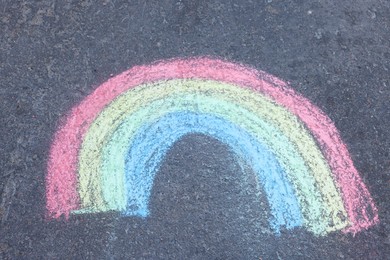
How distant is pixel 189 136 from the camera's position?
2.22 m

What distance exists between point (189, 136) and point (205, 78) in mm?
327

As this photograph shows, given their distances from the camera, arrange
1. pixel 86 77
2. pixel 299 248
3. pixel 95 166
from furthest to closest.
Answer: pixel 86 77
pixel 95 166
pixel 299 248

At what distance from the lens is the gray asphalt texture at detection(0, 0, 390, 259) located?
201 centimetres

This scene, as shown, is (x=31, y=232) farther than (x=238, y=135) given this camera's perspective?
No

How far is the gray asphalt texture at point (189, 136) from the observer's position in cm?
201

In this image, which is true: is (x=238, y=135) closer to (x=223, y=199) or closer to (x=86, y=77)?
(x=223, y=199)

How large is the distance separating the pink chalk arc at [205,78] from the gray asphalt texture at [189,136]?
0.14 feet

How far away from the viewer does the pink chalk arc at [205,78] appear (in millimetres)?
2080

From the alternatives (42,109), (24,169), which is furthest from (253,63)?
(24,169)

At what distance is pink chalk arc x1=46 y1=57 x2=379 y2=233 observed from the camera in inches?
81.9

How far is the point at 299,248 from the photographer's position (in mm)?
2002

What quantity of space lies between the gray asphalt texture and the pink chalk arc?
43 mm

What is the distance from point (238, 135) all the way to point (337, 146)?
471 mm

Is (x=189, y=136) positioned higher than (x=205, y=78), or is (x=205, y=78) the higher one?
(x=205, y=78)
